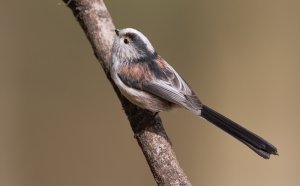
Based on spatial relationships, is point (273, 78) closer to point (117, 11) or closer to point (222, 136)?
point (222, 136)

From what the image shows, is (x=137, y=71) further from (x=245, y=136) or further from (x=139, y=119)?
(x=245, y=136)

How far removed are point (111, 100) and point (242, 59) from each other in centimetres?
Answer: 90

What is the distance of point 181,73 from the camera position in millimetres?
3404

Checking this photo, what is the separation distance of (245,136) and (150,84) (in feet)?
1.54

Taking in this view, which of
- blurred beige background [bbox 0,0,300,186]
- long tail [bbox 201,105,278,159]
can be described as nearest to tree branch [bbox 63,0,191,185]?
long tail [bbox 201,105,278,159]

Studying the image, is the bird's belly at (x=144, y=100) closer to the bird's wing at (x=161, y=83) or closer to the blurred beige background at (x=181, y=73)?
the bird's wing at (x=161, y=83)

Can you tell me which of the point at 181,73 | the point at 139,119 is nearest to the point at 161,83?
the point at 139,119

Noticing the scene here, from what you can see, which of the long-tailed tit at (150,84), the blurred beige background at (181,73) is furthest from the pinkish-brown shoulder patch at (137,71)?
the blurred beige background at (181,73)

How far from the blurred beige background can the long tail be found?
1.09 m

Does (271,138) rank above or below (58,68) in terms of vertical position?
below

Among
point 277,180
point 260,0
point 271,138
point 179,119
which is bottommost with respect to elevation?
point 277,180

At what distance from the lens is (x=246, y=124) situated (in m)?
3.48

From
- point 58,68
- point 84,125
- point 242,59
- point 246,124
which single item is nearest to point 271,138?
point 246,124

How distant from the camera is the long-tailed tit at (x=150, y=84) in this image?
2.28 m
